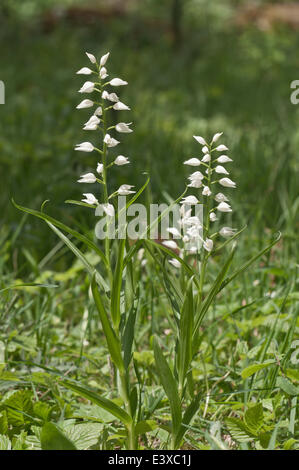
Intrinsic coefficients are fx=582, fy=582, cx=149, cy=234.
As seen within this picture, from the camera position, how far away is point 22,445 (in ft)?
4.77

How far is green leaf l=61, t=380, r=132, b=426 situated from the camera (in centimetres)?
130

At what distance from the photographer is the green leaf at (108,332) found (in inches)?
51.4

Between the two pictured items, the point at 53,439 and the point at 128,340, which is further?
the point at 128,340

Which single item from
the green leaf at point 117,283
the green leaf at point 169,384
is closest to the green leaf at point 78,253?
the green leaf at point 117,283

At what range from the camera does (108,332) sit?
51.7 inches

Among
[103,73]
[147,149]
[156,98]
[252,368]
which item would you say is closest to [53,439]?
[252,368]

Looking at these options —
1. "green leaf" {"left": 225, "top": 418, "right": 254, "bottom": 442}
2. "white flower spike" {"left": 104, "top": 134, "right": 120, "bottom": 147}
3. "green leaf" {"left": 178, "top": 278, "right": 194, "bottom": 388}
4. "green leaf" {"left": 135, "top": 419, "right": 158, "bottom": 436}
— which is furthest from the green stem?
"white flower spike" {"left": 104, "top": 134, "right": 120, "bottom": 147}

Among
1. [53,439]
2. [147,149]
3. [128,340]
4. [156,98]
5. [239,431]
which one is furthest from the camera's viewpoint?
[156,98]

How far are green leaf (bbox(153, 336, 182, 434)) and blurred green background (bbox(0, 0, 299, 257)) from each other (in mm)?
927

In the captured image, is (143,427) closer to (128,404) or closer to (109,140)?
(128,404)

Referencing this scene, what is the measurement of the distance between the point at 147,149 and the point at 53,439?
3.06m

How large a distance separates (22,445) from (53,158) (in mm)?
2788

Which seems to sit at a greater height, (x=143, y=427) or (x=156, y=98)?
(x=156, y=98)

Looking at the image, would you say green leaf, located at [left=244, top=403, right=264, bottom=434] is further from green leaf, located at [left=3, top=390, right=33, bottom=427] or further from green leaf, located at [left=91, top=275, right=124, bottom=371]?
green leaf, located at [left=3, top=390, right=33, bottom=427]
